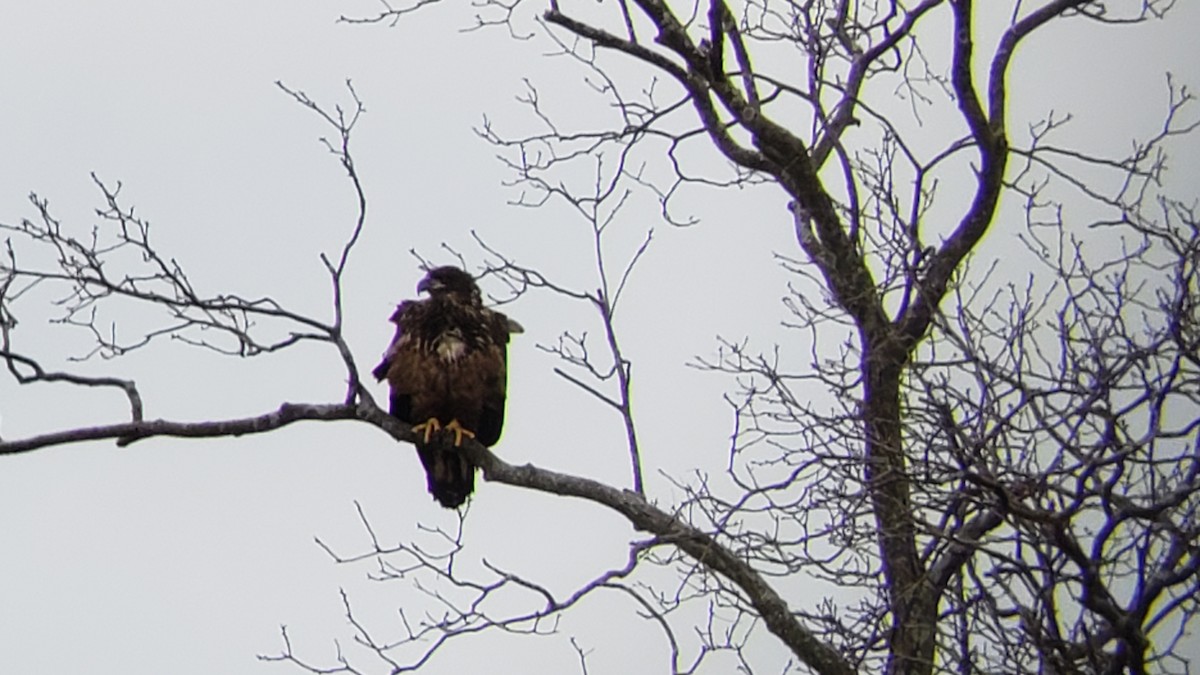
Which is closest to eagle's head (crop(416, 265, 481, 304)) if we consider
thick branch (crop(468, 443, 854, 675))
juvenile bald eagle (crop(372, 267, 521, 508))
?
juvenile bald eagle (crop(372, 267, 521, 508))

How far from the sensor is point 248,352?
5.22m

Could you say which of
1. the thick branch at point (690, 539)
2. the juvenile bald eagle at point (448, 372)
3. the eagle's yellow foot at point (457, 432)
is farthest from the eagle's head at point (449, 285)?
the thick branch at point (690, 539)

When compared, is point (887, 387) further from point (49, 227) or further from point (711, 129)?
point (49, 227)

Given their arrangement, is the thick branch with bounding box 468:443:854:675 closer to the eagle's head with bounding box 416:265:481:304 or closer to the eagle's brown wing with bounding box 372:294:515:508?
the eagle's brown wing with bounding box 372:294:515:508

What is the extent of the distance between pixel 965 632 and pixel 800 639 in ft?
1.74

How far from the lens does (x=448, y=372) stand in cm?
598

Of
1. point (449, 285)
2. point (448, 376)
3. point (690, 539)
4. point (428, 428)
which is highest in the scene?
point (449, 285)

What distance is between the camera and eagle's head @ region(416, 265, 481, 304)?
245 inches

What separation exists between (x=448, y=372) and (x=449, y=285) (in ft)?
1.27

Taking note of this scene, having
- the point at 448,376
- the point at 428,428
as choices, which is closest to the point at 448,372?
the point at 448,376

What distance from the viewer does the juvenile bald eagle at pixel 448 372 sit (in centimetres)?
589

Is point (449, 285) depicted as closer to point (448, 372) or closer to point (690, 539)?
point (448, 372)

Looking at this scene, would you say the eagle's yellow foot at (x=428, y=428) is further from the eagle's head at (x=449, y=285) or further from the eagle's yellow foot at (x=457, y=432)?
the eagle's head at (x=449, y=285)

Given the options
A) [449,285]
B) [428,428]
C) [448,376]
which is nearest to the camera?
[428,428]
